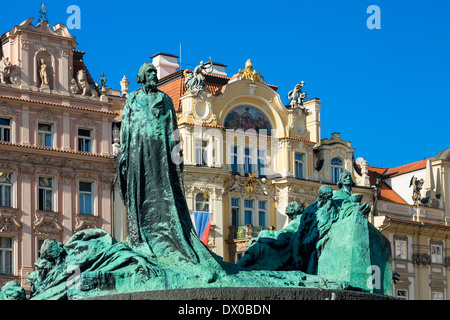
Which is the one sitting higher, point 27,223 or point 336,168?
point 336,168

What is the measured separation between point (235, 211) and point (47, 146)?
27.3 feet

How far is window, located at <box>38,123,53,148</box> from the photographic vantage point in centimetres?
3972

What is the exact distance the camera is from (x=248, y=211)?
45.2 metres

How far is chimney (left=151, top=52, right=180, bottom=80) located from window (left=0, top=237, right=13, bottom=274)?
1164 centimetres

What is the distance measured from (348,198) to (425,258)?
1373 inches

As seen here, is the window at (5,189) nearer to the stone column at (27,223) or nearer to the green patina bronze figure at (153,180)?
the stone column at (27,223)

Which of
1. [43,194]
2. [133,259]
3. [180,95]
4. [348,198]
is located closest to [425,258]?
[180,95]

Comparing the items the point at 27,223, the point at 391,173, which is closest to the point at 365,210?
the point at 27,223

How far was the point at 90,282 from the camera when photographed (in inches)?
542

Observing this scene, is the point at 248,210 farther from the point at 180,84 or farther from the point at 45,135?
the point at 45,135

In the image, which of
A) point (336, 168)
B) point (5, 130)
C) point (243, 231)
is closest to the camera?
point (5, 130)

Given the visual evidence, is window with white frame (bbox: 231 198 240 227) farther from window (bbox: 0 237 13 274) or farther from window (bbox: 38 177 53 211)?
window (bbox: 0 237 13 274)
